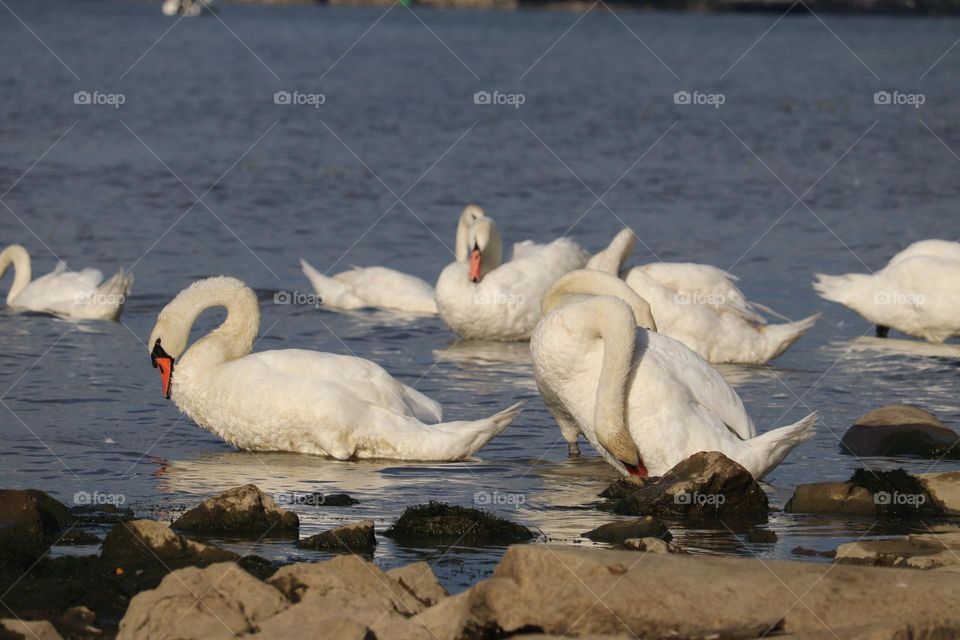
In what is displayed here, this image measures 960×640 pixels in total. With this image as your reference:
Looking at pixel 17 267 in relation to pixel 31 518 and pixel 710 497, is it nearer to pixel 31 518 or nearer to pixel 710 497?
pixel 31 518

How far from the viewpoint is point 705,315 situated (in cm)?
1270

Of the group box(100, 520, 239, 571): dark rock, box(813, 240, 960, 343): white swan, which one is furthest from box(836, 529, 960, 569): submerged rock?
box(813, 240, 960, 343): white swan

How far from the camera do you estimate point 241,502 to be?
293 inches

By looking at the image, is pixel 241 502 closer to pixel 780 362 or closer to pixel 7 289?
pixel 780 362

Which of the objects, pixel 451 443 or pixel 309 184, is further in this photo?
pixel 309 184

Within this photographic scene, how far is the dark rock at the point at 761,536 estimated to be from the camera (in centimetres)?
765

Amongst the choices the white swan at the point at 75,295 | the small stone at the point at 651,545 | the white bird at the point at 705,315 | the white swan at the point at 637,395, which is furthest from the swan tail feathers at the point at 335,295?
the small stone at the point at 651,545

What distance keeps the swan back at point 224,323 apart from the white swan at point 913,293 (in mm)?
5974

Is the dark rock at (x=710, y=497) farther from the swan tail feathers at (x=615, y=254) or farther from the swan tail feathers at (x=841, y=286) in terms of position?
the swan tail feathers at (x=841, y=286)

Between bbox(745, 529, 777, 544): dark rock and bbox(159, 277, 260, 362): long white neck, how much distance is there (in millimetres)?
3696

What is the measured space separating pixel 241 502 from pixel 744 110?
29.3 metres

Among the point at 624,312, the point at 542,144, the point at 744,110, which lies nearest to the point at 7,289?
the point at 624,312

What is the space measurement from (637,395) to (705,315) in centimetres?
388

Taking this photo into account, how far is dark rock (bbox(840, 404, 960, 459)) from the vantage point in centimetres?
962
